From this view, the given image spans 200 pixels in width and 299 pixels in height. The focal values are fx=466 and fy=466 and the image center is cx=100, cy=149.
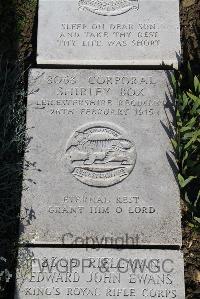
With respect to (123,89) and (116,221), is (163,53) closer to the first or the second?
(123,89)

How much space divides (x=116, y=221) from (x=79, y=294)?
0.53 m

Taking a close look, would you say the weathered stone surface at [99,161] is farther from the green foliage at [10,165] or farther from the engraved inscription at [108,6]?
the engraved inscription at [108,6]

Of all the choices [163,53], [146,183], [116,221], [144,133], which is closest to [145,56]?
[163,53]

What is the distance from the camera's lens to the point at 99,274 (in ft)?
9.87

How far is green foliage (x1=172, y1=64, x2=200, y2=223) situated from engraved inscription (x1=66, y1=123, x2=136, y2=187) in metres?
0.35

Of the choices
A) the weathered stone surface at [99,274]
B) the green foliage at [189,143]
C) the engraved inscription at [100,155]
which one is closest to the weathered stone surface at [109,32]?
the green foliage at [189,143]

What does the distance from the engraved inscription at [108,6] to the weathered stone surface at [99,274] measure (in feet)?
6.09

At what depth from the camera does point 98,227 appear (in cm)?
312

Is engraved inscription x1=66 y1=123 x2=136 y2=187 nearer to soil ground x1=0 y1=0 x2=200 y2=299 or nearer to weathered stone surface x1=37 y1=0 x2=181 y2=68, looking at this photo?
weathered stone surface x1=37 y1=0 x2=181 y2=68

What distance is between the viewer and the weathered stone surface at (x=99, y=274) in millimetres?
2969

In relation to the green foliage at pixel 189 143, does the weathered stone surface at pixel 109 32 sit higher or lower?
higher

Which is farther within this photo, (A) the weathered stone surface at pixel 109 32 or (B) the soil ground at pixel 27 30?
(B) the soil ground at pixel 27 30

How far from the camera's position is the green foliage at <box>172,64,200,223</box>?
326 centimetres

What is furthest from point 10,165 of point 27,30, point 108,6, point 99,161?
point 108,6
